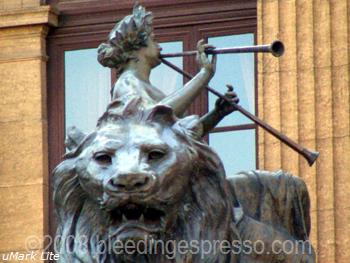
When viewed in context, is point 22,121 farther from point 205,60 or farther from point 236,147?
point 205,60

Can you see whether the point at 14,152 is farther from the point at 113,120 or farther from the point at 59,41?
the point at 113,120

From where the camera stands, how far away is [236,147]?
3378 centimetres

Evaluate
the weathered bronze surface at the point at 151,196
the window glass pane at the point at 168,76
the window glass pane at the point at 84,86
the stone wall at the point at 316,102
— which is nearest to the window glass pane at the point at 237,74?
the window glass pane at the point at 168,76

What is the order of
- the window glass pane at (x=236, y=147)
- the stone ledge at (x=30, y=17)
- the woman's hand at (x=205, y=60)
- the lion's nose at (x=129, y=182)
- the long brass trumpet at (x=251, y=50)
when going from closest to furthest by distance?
the lion's nose at (x=129, y=182) → the long brass trumpet at (x=251, y=50) → the woman's hand at (x=205, y=60) → the window glass pane at (x=236, y=147) → the stone ledge at (x=30, y=17)

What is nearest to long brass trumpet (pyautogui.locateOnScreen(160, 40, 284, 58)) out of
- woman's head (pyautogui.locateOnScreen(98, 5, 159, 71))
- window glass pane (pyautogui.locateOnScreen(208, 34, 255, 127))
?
woman's head (pyautogui.locateOnScreen(98, 5, 159, 71))

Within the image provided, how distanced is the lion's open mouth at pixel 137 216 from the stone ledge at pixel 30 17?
17.2 metres

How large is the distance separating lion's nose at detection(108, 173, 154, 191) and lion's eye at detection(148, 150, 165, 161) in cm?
24

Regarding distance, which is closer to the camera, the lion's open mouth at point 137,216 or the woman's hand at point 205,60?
the lion's open mouth at point 137,216

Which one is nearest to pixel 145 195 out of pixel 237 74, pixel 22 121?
pixel 237 74

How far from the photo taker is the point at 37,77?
35.2 m

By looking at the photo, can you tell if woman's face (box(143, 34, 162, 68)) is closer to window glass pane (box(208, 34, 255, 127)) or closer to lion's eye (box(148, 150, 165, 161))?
lion's eye (box(148, 150, 165, 161))

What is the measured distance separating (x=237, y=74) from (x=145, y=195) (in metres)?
16.3

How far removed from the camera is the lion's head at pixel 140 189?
1788 cm

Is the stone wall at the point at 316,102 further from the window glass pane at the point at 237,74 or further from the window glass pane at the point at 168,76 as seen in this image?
Answer: the window glass pane at the point at 168,76
